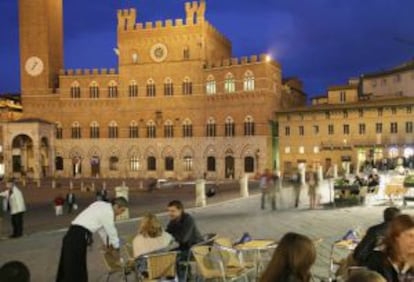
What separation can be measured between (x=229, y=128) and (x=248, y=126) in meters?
2.05

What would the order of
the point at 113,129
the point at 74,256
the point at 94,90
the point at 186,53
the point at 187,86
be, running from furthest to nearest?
the point at 94,90, the point at 113,129, the point at 186,53, the point at 187,86, the point at 74,256

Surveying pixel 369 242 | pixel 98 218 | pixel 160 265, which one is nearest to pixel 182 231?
pixel 160 265

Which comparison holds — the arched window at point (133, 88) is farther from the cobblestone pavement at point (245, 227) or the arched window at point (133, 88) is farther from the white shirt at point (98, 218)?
the white shirt at point (98, 218)

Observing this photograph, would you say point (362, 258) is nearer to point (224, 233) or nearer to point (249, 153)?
point (224, 233)

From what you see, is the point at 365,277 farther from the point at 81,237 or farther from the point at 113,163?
the point at 113,163

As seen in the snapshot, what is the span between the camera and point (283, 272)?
3.38 metres

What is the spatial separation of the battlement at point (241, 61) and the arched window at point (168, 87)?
3970mm

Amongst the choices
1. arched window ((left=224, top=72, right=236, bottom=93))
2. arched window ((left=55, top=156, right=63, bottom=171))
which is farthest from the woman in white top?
arched window ((left=55, top=156, right=63, bottom=171))

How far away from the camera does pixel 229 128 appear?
4862 centimetres

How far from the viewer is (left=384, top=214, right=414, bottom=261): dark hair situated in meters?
3.76

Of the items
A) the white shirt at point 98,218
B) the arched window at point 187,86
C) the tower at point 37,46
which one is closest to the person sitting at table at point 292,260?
the white shirt at point 98,218

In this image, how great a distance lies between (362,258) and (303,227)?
8062 mm

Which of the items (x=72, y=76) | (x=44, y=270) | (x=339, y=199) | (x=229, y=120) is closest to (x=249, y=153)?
(x=229, y=120)

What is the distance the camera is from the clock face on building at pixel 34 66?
54.8m
